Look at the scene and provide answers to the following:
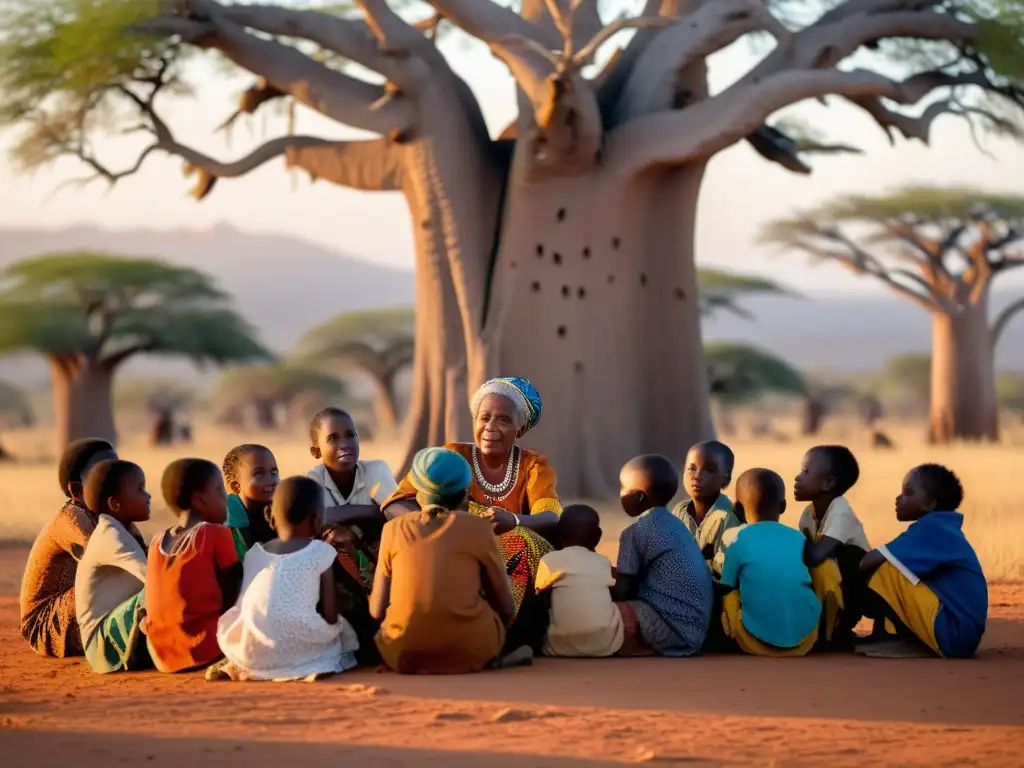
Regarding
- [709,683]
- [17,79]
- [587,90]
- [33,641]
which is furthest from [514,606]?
[17,79]

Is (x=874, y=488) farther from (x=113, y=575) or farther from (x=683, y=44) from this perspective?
(x=113, y=575)

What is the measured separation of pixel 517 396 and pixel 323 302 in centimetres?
10814

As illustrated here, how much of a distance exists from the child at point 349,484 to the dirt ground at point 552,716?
0.66 metres

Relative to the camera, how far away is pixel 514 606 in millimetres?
6004

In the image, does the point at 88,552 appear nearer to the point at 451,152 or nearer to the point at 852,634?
the point at 852,634

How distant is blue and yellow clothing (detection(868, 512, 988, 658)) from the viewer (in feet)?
20.3

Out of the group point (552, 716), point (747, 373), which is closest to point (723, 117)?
point (552, 716)

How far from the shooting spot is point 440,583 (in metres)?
5.67

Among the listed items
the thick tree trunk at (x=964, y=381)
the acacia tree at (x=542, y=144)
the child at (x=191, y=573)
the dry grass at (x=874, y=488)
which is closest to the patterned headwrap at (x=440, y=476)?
the child at (x=191, y=573)

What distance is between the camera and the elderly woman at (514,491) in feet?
20.5

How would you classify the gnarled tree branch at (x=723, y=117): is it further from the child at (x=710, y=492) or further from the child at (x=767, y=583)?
the child at (x=767, y=583)

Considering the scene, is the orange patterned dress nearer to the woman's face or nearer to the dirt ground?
the woman's face

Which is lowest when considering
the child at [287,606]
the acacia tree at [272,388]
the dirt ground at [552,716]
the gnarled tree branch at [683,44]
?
the dirt ground at [552,716]

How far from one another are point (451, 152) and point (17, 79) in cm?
398
